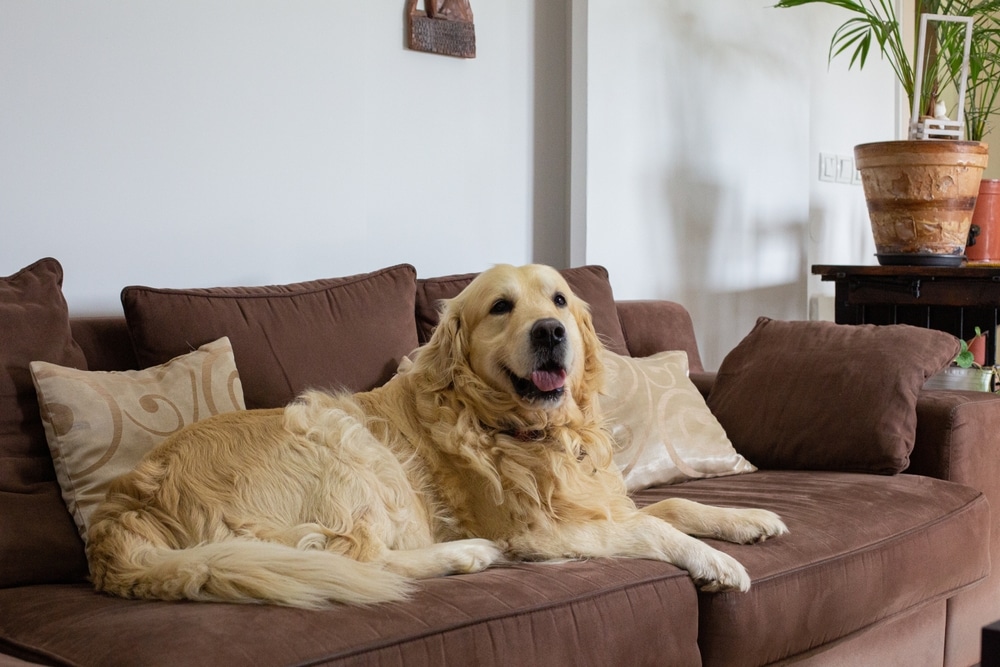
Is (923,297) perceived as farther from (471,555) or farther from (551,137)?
(471,555)

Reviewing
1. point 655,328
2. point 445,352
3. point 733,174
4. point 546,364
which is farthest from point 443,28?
point 546,364

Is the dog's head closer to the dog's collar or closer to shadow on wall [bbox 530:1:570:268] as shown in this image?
the dog's collar

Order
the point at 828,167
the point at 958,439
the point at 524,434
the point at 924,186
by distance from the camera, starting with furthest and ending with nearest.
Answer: the point at 828,167, the point at 924,186, the point at 958,439, the point at 524,434

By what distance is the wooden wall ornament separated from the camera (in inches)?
126

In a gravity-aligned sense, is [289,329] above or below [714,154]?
below

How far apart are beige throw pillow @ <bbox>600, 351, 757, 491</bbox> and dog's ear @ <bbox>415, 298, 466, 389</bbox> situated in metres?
0.55

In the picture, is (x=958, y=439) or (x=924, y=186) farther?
(x=924, y=186)

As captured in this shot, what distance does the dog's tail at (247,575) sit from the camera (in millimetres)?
1555

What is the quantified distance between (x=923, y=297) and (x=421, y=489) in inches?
89.9

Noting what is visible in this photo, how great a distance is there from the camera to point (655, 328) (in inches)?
127

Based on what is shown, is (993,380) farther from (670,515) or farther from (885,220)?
(670,515)

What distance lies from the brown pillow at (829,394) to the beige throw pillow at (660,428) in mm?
111

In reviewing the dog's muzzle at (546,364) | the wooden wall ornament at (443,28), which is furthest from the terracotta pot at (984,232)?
the dog's muzzle at (546,364)

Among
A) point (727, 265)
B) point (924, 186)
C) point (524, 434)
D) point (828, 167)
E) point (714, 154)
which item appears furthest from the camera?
point (828, 167)
